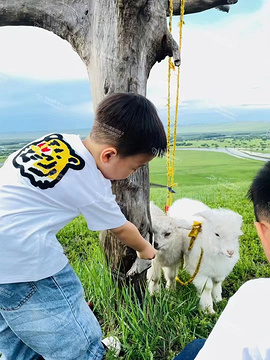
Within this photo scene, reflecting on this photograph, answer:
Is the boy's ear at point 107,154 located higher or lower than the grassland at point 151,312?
higher

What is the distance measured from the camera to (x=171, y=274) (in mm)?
2451

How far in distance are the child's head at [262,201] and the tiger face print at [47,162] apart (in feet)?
2.04

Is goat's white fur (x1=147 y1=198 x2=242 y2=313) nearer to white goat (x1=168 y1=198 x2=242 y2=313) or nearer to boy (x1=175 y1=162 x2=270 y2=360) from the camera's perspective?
white goat (x1=168 y1=198 x2=242 y2=313)

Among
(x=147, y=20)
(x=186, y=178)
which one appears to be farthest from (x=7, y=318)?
(x=186, y=178)

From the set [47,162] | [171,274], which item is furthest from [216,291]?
[47,162]

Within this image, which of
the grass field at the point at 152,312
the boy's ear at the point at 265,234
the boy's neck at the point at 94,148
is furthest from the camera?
the grass field at the point at 152,312

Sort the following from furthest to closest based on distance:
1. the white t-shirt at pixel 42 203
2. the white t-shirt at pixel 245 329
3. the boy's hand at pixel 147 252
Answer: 1. the boy's hand at pixel 147 252
2. the white t-shirt at pixel 42 203
3. the white t-shirt at pixel 245 329

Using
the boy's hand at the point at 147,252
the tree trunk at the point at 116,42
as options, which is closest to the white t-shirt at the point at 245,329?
the boy's hand at the point at 147,252

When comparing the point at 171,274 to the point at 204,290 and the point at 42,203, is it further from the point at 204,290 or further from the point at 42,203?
the point at 42,203

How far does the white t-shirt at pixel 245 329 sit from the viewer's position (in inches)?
22.6

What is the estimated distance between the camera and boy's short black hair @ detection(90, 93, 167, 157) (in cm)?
133

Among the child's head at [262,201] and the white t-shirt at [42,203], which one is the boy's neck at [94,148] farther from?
the child's head at [262,201]

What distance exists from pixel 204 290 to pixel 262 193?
1529 millimetres

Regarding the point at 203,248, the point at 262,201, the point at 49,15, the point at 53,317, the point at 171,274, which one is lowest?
the point at 171,274
